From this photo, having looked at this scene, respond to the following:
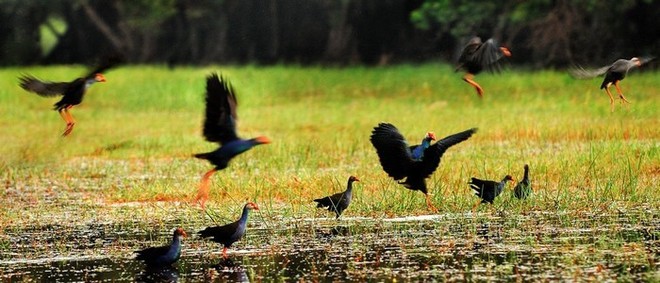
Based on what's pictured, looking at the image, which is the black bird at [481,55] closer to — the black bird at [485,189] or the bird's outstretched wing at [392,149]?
the black bird at [485,189]

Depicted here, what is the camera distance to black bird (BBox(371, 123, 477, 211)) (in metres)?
9.23

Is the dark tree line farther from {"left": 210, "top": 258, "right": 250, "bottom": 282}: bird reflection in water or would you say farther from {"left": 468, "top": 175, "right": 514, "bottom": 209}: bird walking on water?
{"left": 210, "top": 258, "right": 250, "bottom": 282}: bird reflection in water

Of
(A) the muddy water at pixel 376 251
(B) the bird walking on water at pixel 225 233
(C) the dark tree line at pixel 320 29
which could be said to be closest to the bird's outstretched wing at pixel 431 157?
(A) the muddy water at pixel 376 251

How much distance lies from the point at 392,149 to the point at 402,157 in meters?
0.10

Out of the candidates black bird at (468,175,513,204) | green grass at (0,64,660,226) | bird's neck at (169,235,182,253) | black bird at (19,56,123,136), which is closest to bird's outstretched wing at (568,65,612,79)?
green grass at (0,64,660,226)

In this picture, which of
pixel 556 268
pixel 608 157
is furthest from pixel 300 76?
pixel 556 268

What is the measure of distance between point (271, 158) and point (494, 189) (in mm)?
4407

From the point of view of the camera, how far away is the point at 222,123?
9.12 meters

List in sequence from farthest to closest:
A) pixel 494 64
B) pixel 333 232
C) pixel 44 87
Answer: pixel 494 64
pixel 44 87
pixel 333 232

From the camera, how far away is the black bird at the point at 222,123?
8.85 metres

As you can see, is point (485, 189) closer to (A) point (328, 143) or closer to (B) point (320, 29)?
(A) point (328, 143)

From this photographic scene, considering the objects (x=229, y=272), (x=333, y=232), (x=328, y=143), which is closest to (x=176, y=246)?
(x=229, y=272)

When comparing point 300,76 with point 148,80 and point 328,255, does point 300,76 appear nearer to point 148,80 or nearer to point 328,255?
point 148,80

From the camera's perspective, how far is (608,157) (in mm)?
11922
